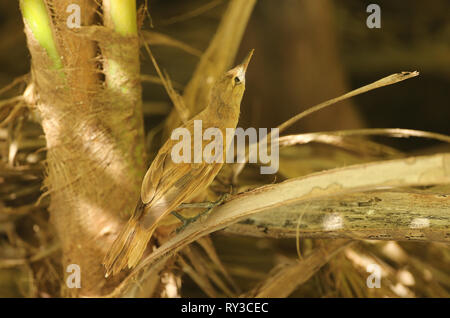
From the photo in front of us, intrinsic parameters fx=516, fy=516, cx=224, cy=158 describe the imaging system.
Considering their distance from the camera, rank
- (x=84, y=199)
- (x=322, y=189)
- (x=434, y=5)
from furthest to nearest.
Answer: (x=434, y=5) < (x=84, y=199) < (x=322, y=189)

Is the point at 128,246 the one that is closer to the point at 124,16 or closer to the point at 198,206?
the point at 198,206

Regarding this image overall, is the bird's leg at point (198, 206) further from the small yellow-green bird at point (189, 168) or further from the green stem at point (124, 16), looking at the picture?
the green stem at point (124, 16)

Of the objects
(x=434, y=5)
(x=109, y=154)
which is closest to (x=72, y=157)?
(x=109, y=154)

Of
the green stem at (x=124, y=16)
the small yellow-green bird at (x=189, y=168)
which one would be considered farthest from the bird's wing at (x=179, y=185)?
the green stem at (x=124, y=16)

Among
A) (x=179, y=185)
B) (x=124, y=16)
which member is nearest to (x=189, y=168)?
(x=179, y=185)

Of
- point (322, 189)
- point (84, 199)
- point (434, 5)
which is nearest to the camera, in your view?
point (322, 189)
